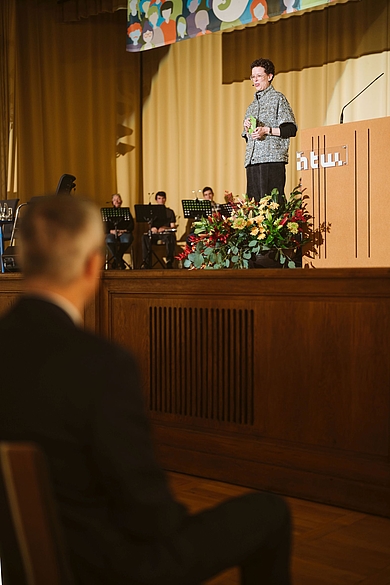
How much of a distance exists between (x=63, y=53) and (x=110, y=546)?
9819 millimetres

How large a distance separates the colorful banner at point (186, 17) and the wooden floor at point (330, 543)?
5.25 metres

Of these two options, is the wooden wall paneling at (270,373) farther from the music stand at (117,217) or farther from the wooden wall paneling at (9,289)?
the music stand at (117,217)

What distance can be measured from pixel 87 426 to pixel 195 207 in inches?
329

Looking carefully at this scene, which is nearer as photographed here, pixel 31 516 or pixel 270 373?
pixel 31 516

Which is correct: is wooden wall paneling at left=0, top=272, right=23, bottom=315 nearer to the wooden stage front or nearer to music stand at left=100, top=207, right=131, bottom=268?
the wooden stage front

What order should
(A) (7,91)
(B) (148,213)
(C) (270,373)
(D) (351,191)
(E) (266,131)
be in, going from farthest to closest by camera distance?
(B) (148,213), (A) (7,91), (E) (266,131), (D) (351,191), (C) (270,373)

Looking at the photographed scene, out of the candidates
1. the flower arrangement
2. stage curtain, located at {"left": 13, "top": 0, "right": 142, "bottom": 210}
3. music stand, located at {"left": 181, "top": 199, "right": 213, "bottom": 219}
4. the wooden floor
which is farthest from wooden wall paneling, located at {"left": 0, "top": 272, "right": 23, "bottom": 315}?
stage curtain, located at {"left": 13, "top": 0, "right": 142, "bottom": 210}

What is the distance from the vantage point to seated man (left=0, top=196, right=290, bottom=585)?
3.43 feet

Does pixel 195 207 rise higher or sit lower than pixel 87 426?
higher

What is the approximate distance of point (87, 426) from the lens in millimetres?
1051

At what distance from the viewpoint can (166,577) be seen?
3.62 ft

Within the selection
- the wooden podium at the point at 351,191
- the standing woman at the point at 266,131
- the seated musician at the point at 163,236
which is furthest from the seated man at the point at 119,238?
the wooden podium at the point at 351,191

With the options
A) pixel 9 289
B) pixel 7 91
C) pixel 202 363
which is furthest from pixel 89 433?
pixel 7 91

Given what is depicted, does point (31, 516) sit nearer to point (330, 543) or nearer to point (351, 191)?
point (330, 543)
